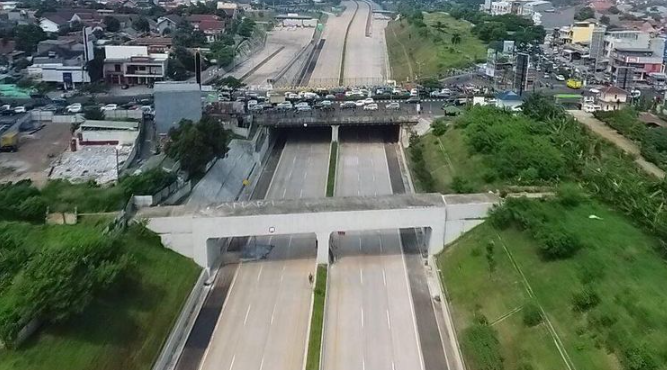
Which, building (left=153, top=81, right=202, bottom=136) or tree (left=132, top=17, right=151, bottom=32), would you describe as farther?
tree (left=132, top=17, right=151, bottom=32)

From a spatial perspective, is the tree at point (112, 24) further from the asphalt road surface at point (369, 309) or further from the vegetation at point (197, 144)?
the asphalt road surface at point (369, 309)

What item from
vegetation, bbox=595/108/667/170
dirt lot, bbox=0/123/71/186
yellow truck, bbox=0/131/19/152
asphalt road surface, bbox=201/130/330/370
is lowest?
asphalt road surface, bbox=201/130/330/370

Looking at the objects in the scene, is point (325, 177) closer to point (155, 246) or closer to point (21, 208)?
point (155, 246)

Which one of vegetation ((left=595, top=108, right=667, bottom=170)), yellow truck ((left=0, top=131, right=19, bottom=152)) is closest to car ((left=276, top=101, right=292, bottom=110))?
yellow truck ((left=0, top=131, right=19, bottom=152))

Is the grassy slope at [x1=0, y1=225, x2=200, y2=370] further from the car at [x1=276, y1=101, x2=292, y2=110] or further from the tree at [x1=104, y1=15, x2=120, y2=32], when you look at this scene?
the tree at [x1=104, y1=15, x2=120, y2=32]

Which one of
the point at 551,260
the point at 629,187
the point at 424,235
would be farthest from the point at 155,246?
the point at 629,187

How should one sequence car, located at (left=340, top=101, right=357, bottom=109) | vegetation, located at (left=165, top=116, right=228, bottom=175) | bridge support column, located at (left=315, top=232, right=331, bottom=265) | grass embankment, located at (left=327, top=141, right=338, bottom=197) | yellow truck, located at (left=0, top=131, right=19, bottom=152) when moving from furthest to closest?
car, located at (left=340, top=101, right=357, bottom=109)
grass embankment, located at (left=327, top=141, right=338, bottom=197)
yellow truck, located at (left=0, top=131, right=19, bottom=152)
vegetation, located at (left=165, top=116, right=228, bottom=175)
bridge support column, located at (left=315, top=232, right=331, bottom=265)

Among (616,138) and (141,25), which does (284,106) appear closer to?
(616,138)

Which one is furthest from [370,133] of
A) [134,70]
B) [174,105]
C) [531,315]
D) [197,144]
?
[531,315]
